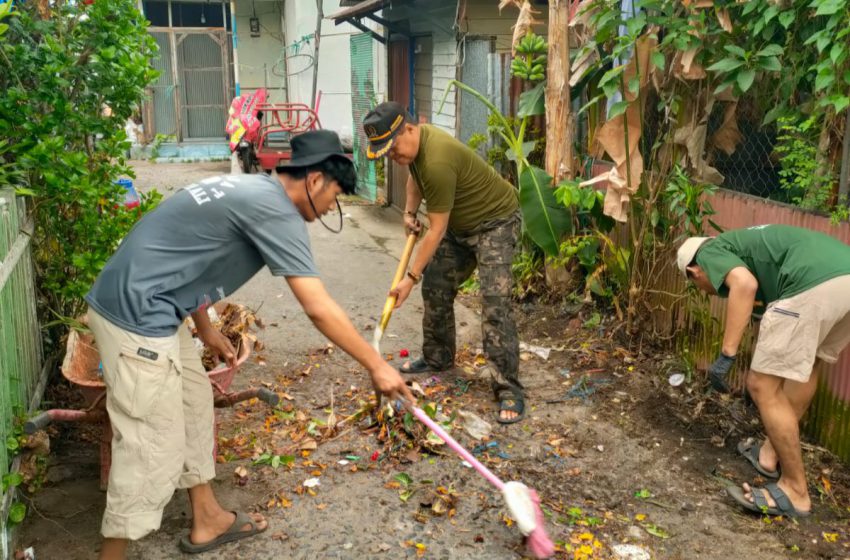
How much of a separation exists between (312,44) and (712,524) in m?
14.6

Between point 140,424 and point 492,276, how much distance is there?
2649 mm

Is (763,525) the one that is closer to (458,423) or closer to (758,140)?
(458,423)

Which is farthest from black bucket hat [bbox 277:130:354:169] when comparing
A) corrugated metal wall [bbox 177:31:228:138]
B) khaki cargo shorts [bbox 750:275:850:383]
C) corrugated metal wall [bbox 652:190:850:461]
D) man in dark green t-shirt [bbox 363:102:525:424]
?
corrugated metal wall [bbox 177:31:228:138]

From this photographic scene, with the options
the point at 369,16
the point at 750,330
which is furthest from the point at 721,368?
the point at 369,16

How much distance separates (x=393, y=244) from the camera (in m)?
10.0

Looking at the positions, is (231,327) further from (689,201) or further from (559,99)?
(559,99)

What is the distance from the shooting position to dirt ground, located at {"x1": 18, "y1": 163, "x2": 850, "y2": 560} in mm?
3791

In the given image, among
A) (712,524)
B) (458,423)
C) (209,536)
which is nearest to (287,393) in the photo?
(458,423)

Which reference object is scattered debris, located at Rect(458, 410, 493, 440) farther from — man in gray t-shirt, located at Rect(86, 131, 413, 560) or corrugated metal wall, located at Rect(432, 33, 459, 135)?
corrugated metal wall, located at Rect(432, 33, 459, 135)

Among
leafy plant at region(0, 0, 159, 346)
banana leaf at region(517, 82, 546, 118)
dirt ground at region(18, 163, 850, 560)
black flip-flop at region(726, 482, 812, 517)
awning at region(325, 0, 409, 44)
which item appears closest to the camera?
dirt ground at region(18, 163, 850, 560)

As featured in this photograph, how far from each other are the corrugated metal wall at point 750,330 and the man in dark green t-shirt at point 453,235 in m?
1.33

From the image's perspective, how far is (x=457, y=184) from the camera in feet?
16.7

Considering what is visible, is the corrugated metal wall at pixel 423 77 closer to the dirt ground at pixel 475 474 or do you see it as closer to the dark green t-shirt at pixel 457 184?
the dirt ground at pixel 475 474

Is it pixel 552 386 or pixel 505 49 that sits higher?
pixel 505 49
